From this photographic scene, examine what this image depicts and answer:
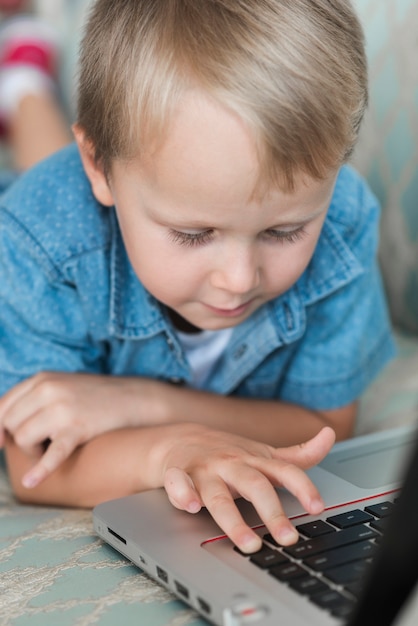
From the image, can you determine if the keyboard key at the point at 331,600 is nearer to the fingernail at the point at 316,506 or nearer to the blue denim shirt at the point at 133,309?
the fingernail at the point at 316,506

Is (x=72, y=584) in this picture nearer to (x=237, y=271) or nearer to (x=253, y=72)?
(x=237, y=271)

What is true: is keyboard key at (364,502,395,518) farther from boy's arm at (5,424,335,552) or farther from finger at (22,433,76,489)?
finger at (22,433,76,489)

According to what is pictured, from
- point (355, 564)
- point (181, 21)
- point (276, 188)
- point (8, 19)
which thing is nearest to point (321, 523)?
point (355, 564)

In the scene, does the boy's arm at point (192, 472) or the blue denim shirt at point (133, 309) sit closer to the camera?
the boy's arm at point (192, 472)

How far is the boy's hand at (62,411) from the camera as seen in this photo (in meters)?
0.80

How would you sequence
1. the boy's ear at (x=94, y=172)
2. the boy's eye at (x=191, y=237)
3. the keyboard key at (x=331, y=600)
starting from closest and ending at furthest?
the keyboard key at (x=331, y=600)
the boy's eye at (x=191, y=237)
the boy's ear at (x=94, y=172)

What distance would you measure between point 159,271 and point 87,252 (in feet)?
0.48

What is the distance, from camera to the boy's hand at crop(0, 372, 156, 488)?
803 millimetres

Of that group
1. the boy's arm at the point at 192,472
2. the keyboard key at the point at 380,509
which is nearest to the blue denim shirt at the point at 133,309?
the boy's arm at the point at 192,472

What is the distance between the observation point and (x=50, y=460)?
77 cm

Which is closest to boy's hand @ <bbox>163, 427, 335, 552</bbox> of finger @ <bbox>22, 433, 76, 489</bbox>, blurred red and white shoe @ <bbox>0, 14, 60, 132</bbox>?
finger @ <bbox>22, 433, 76, 489</bbox>

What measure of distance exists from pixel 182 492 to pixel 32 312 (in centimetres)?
31

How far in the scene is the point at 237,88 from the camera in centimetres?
63

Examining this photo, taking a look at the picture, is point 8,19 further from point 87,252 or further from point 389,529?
point 389,529
